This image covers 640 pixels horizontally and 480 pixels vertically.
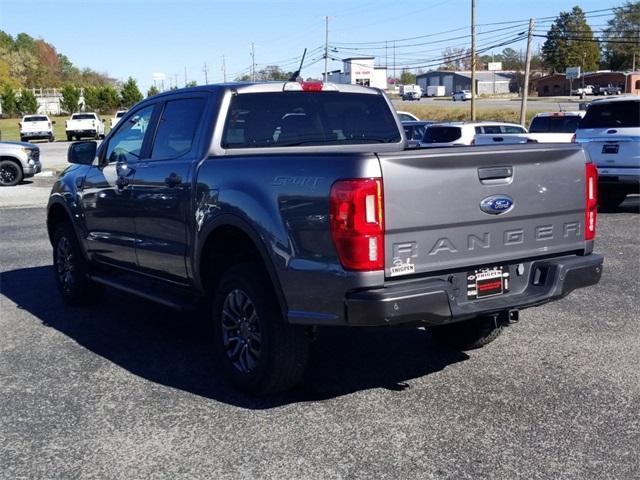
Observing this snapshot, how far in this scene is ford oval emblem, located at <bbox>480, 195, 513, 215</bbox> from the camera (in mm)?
4504

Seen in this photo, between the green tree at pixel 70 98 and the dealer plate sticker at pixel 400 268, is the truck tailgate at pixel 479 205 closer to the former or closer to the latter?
the dealer plate sticker at pixel 400 268

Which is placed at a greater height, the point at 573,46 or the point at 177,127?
the point at 573,46

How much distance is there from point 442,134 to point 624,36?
109m

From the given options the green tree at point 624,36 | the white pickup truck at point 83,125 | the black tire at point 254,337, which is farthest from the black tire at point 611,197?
the green tree at point 624,36

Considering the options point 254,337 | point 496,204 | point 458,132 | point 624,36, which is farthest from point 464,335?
point 624,36

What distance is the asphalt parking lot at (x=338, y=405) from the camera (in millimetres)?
4016

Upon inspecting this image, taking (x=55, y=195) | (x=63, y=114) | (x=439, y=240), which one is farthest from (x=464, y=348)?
(x=63, y=114)

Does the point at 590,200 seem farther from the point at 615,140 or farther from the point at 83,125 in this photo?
the point at 83,125

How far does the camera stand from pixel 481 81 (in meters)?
128

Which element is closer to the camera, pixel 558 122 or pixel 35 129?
pixel 558 122

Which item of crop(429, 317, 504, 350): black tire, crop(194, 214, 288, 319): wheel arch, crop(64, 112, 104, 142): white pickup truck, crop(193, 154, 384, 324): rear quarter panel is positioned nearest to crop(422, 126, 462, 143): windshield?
crop(429, 317, 504, 350): black tire

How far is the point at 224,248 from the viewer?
5.32 m

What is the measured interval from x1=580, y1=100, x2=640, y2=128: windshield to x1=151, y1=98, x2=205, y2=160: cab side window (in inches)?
382

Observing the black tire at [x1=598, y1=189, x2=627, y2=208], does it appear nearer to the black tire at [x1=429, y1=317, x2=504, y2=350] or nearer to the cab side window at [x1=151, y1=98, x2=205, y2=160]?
the black tire at [x1=429, y1=317, x2=504, y2=350]
